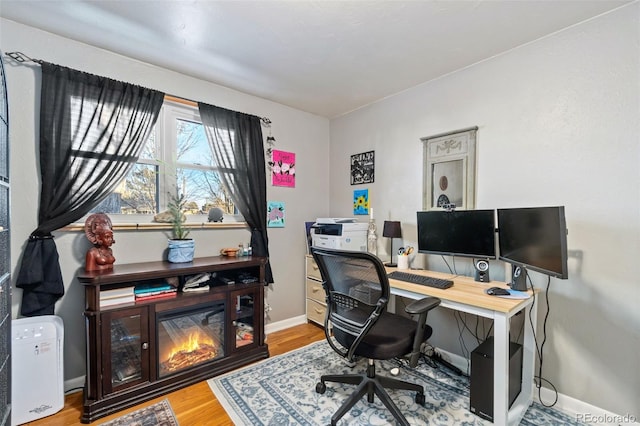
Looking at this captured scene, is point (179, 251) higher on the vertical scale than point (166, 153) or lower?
lower

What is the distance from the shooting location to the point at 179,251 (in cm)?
231

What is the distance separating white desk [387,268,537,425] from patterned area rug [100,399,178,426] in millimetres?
1644

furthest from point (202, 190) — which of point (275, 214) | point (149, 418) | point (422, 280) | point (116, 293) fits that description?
point (422, 280)

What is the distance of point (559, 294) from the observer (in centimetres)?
189

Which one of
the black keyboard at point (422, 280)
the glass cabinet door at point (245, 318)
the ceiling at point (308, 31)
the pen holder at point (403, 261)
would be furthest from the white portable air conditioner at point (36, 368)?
the pen holder at point (403, 261)

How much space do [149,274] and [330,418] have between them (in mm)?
1486

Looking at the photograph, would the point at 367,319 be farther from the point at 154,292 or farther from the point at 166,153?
the point at 166,153

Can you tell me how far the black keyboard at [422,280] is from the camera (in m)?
1.94

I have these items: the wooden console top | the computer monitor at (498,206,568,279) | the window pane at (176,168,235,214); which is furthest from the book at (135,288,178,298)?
the computer monitor at (498,206,568,279)

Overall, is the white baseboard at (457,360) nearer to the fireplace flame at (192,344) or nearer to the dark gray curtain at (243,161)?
the dark gray curtain at (243,161)

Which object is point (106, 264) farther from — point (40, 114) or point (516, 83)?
point (516, 83)

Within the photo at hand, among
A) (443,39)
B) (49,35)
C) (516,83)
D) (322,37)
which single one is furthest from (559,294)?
(49,35)

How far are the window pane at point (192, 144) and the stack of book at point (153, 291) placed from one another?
3.59 ft

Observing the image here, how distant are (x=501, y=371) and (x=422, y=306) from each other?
0.51 metres
